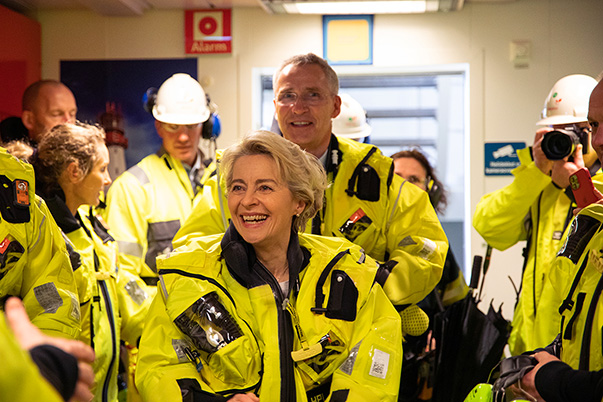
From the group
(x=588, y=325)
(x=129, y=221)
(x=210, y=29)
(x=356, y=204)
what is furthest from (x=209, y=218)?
(x=210, y=29)

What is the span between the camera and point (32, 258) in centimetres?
223

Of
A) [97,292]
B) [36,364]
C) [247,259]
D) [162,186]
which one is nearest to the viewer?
[36,364]

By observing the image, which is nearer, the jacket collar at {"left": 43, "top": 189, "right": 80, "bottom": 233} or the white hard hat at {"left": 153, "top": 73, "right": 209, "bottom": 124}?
the jacket collar at {"left": 43, "top": 189, "right": 80, "bottom": 233}

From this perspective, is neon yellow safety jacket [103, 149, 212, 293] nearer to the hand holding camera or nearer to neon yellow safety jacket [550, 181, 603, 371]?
the hand holding camera

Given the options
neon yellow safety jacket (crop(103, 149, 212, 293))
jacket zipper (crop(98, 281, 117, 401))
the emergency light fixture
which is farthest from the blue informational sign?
jacket zipper (crop(98, 281, 117, 401))

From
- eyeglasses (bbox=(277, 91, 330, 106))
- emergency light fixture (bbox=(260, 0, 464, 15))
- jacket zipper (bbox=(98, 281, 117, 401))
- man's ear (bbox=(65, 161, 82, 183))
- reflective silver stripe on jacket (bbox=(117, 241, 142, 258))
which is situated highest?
emergency light fixture (bbox=(260, 0, 464, 15))

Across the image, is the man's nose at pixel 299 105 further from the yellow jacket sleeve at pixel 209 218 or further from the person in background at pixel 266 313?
the person in background at pixel 266 313

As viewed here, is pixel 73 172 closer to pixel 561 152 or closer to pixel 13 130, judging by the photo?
pixel 13 130

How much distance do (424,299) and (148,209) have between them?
1752 millimetres

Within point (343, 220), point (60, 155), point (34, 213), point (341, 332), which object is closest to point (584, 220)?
point (341, 332)

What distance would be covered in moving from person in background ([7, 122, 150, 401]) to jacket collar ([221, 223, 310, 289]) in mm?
928

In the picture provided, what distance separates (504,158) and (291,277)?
4.03 meters

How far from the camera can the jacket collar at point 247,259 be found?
7.14 feet

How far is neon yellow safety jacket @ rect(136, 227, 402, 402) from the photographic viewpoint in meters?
2.06
